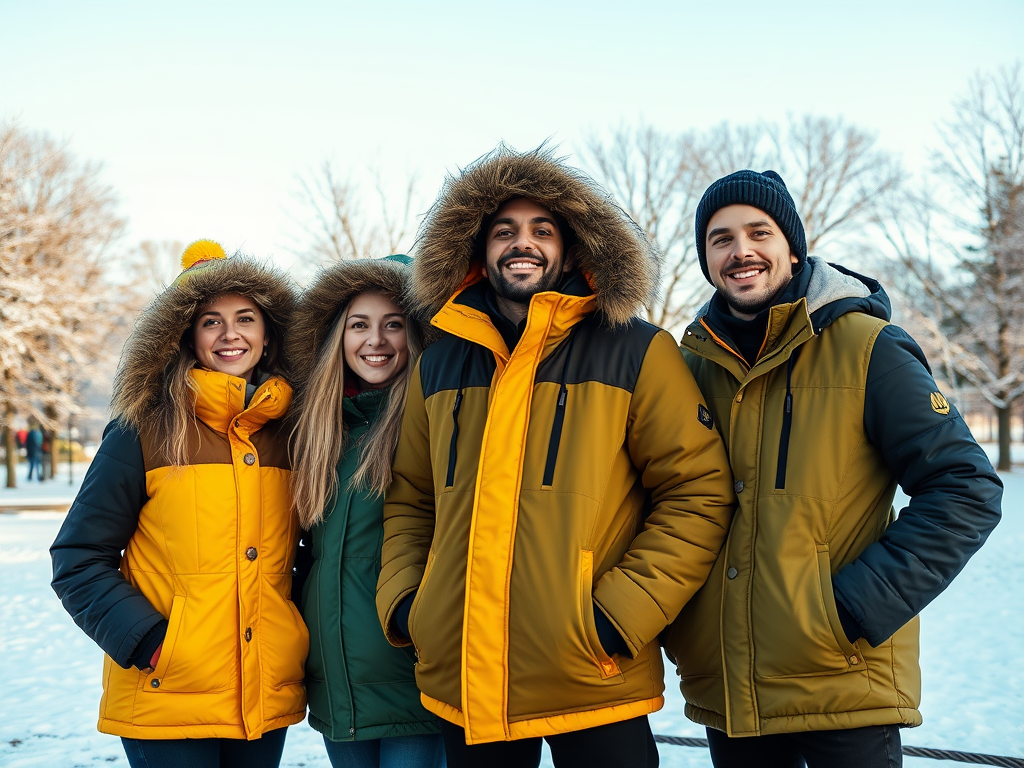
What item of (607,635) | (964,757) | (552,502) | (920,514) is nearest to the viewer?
(920,514)

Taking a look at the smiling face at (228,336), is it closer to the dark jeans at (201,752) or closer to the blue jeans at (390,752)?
the dark jeans at (201,752)

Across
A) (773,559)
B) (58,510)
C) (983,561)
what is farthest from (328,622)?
(58,510)

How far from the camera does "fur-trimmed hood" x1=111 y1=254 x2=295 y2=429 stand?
2852mm

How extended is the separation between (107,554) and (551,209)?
208 cm

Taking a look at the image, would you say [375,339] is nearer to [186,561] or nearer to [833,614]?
[186,561]

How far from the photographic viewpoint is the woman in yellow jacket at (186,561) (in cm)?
257

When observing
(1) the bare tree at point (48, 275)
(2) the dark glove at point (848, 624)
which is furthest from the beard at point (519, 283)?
(1) the bare tree at point (48, 275)

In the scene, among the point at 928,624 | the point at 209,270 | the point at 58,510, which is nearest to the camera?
the point at 209,270

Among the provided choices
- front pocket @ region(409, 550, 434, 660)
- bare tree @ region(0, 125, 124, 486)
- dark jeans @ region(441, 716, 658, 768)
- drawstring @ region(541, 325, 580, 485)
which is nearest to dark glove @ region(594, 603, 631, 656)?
dark jeans @ region(441, 716, 658, 768)

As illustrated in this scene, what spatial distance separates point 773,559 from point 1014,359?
22.5 metres

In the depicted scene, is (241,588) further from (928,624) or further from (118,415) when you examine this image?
(928,624)

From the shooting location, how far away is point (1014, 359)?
67.5 ft

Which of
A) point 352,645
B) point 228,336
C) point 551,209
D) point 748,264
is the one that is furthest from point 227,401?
point 748,264

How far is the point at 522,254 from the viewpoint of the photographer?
279 centimetres
